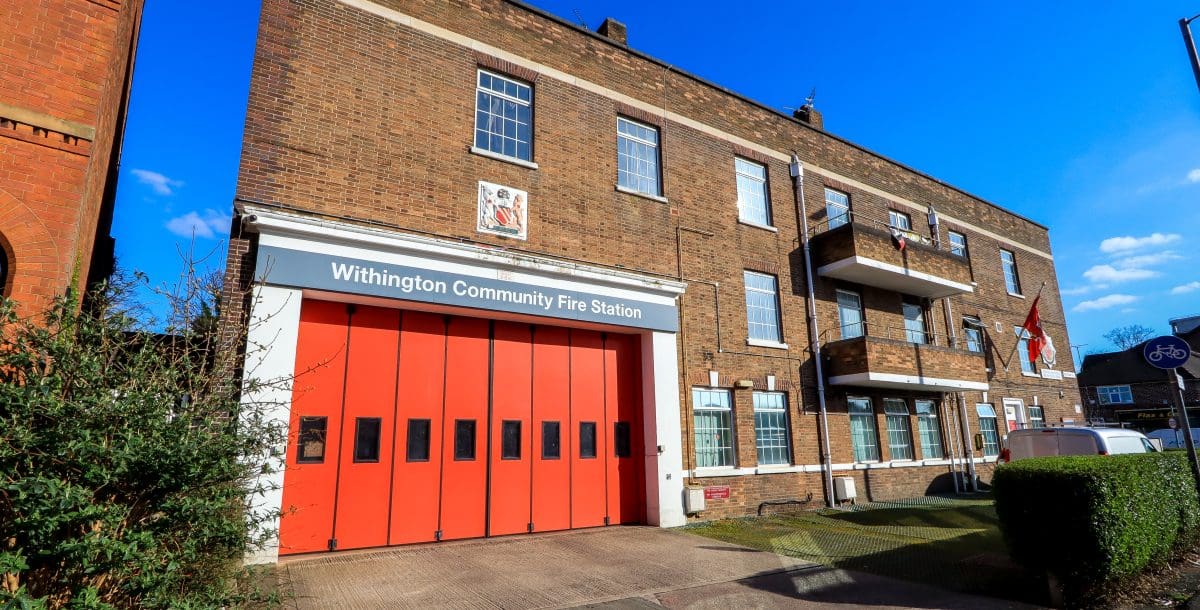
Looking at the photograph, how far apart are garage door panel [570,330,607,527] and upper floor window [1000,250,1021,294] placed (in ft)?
61.9

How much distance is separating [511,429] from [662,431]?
2.85 metres

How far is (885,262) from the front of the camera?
612 inches

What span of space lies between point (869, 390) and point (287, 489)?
521 inches

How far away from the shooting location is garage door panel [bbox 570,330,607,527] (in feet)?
35.6

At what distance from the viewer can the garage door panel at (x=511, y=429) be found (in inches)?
393

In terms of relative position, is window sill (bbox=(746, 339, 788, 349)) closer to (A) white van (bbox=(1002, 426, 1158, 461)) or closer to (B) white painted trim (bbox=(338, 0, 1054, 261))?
(B) white painted trim (bbox=(338, 0, 1054, 261))

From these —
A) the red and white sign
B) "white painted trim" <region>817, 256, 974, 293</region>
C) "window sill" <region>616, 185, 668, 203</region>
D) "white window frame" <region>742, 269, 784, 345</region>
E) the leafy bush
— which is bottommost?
the red and white sign

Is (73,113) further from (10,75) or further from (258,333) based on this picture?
(258,333)

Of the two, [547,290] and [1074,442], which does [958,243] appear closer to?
[1074,442]

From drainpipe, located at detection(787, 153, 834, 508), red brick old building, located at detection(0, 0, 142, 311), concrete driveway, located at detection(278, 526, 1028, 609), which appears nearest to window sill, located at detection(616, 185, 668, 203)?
drainpipe, located at detection(787, 153, 834, 508)

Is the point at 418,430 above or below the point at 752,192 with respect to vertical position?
below

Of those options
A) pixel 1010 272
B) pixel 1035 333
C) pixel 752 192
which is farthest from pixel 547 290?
pixel 1010 272

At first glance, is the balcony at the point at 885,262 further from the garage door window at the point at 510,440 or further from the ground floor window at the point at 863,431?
the garage door window at the point at 510,440

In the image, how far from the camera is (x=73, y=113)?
727 centimetres
